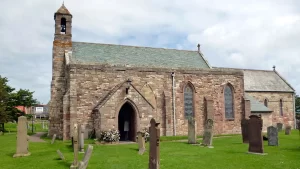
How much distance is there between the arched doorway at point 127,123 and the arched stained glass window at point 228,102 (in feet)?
34.3

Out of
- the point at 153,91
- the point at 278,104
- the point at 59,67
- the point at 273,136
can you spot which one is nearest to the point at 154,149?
the point at 273,136

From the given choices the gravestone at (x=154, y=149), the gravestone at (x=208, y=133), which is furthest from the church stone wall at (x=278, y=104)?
the gravestone at (x=154, y=149)

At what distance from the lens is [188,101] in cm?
2800

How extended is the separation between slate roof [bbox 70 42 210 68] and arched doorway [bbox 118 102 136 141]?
13.1 feet

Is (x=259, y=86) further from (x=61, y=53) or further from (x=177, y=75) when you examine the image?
(x=61, y=53)

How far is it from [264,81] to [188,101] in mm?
22828

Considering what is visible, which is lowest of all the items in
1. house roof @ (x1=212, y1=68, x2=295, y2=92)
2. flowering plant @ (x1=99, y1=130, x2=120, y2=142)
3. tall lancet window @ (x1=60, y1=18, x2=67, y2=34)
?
flowering plant @ (x1=99, y1=130, x2=120, y2=142)

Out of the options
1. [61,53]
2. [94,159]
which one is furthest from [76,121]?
[94,159]

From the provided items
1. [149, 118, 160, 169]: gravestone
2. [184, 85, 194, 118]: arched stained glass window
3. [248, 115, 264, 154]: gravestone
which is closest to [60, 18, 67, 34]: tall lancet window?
[184, 85, 194, 118]: arched stained glass window

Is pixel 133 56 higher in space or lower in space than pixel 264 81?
higher

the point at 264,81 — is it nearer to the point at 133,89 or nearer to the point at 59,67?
the point at 133,89

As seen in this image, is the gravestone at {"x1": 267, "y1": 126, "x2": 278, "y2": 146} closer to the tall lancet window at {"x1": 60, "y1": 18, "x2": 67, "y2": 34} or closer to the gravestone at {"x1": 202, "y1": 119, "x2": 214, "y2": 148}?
the gravestone at {"x1": 202, "y1": 119, "x2": 214, "y2": 148}

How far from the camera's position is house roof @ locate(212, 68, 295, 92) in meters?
43.9

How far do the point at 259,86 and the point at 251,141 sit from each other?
31.3 meters
